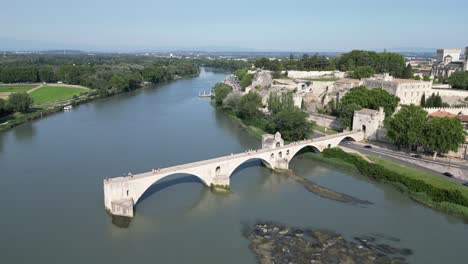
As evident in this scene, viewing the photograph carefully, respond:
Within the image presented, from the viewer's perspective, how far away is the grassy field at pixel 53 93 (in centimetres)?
5236

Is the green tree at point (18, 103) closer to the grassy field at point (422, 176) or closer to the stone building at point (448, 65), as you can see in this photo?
the grassy field at point (422, 176)

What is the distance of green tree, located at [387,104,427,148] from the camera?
24.9 metres

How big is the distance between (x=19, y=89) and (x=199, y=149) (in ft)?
143

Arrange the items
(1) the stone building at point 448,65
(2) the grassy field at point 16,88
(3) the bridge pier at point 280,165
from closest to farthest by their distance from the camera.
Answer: (3) the bridge pier at point 280,165 < (1) the stone building at point 448,65 < (2) the grassy field at point 16,88

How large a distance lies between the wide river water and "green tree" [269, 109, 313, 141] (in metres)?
3.11

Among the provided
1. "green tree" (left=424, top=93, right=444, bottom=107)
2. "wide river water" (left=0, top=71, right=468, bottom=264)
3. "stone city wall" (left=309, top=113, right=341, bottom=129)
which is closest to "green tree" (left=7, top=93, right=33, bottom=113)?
"wide river water" (left=0, top=71, right=468, bottom=264)

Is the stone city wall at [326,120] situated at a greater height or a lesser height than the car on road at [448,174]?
greater

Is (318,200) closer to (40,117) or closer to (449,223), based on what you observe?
(449,223)

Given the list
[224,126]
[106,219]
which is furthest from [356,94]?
[106,219]

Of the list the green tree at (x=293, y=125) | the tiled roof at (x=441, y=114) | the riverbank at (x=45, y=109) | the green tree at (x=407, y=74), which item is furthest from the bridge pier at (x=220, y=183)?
the green tree at (x=407, y=74)

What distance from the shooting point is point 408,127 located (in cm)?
2548

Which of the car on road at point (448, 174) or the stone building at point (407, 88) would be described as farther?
the stone building at point (407, 88)

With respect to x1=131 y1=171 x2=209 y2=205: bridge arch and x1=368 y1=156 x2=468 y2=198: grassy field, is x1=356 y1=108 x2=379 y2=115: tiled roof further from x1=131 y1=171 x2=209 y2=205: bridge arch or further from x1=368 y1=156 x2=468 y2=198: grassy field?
x1=131 y1=171 x2=209 y2=205: bridge arch

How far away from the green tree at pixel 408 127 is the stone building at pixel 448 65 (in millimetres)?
24518
